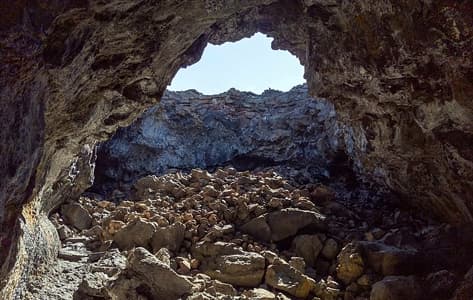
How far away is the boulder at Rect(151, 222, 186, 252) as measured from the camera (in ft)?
18.7

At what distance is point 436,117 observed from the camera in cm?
471

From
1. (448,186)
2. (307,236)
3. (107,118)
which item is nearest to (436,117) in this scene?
(448,186)

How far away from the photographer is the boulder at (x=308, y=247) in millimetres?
5559

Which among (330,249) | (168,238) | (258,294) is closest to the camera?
(258,294)

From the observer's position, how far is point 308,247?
18.4ft

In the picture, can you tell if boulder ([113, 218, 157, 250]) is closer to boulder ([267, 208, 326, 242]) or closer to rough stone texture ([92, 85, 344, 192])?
boulder ([267, 208, 326, 242])

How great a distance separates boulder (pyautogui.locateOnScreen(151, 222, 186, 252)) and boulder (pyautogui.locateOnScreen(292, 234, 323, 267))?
147 cm

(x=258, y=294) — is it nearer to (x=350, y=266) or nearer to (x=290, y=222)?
(x=350, y=266)

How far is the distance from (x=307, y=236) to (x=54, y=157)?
10.7 feet

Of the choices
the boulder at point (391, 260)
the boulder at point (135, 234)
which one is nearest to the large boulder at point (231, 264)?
the boulder at point (135, 234)

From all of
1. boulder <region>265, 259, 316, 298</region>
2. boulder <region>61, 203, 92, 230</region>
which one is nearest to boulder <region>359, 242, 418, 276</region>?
boulder <region>265, 259, 316, 298</region>

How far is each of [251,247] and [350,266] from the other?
1190mm

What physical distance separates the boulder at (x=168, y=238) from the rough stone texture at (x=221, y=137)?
4365mm

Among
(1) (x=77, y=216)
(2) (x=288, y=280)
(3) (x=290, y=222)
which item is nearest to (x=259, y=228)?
(3) (x=290, y=222)
